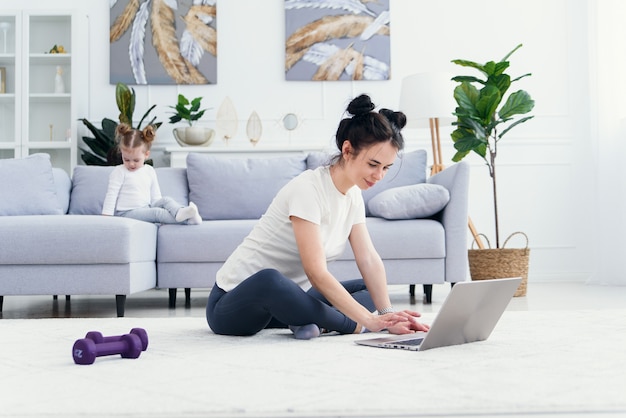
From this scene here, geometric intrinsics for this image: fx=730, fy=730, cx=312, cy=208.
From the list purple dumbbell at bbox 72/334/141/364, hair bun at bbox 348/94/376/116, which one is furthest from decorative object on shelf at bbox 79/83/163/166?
purple dumbbell at bbox 72/334/141/364

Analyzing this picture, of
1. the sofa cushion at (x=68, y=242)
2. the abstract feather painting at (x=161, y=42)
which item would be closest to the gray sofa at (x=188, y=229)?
the sofa cushion at (x=68, y=242)

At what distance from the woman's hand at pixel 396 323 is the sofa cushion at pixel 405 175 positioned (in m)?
2.15

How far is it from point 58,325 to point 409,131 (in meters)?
3.26

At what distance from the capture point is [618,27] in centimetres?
479

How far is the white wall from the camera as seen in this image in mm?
5238

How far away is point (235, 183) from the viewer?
13.6 ft

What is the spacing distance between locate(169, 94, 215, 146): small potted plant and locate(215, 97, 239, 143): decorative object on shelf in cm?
13

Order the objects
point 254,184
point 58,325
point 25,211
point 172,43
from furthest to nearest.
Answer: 1. point 172,43
2. point 254,184
3. point 25,211
4. point 58,325

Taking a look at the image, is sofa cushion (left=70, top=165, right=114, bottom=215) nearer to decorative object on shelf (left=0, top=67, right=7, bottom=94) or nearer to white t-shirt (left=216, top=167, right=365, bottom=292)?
decorative object on shelf (left=0, top=67, right=7, bottom=94)

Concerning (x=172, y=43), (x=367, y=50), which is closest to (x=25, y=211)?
(x=172, y=43)

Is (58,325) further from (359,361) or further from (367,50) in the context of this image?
(367,50)

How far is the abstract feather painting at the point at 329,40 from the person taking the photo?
526 centimetres

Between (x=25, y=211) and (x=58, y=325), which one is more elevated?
(x=25, y=211)

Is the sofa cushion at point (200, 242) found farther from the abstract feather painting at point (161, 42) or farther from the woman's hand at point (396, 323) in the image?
the abstract feather painting at point (161, 42)
